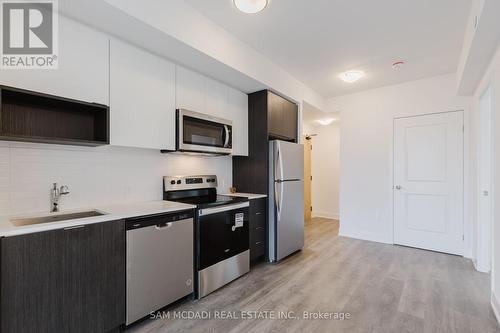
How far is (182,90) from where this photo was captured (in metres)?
2.54

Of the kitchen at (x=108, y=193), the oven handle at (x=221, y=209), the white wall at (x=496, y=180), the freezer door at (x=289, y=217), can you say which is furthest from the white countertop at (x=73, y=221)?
the white wall at (x=496, y=180)

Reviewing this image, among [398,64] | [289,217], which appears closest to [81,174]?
[289,217]

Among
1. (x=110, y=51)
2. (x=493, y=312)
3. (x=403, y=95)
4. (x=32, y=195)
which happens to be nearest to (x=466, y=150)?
(x=403, y=95)

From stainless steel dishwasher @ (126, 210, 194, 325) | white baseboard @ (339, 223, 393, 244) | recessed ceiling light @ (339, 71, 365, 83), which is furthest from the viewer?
white baseboard @ (339, 223, 393, 244)

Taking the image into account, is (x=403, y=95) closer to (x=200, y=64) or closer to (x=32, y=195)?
(x=200, y=64)

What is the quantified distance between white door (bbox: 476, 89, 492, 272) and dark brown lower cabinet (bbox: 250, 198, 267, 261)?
2610 millimetres

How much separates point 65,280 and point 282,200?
7.60ft

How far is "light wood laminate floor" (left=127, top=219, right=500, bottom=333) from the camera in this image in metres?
1.89

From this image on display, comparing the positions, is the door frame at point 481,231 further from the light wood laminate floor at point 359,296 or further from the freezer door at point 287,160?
the freezer door at point 287,160

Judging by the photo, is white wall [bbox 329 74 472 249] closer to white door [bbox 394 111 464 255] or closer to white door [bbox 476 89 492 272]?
white door [bbox 394 111 464 255]

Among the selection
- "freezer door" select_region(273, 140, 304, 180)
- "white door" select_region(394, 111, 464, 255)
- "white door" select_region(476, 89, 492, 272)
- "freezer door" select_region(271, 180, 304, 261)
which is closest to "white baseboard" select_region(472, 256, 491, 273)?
"white door" select_region(476, 89, 492, 272)

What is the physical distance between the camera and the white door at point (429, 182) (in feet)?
11.4

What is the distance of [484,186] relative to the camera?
9.78 feet

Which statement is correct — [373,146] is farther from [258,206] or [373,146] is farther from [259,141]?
[258,206]
